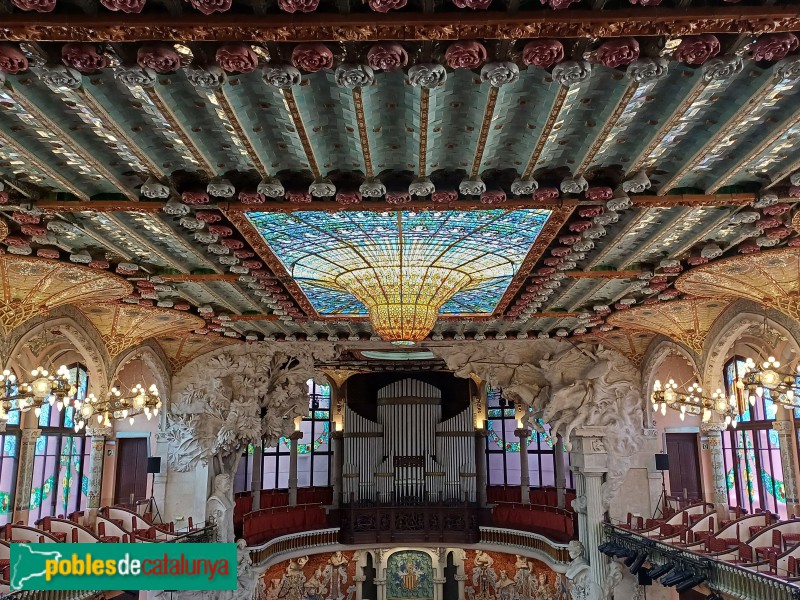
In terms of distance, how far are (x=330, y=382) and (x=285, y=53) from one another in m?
25.7

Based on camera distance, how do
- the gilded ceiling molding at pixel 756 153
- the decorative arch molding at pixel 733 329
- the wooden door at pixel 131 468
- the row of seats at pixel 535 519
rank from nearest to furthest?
the gilded ceiling molding at pixel 756 153, the decorative arch molding at pixel 733 329, the row of seats at pixel 535 519, the wooden door at pixel 131 468

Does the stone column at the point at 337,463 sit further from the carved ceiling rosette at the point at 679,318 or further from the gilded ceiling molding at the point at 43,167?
the gilded ceiling molding at the point at 43,167

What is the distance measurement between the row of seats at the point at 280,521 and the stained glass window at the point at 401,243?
14277 millimetres

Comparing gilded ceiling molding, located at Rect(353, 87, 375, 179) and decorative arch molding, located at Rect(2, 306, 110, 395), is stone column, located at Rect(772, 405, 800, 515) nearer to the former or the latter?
gilded ceiling molding, located at Rect(353, 87, 375, 179)

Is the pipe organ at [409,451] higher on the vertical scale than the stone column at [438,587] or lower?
higher

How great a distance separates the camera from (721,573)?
14469 millimetres

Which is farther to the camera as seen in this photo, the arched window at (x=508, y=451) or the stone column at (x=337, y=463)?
the arched window at (x=508, y=451)

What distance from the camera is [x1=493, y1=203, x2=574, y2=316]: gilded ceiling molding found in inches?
396

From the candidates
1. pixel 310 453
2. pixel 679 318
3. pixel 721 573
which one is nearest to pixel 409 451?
pixel 310 453

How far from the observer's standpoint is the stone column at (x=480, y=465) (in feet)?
97.6

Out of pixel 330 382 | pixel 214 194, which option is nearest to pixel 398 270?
pixel 214 194

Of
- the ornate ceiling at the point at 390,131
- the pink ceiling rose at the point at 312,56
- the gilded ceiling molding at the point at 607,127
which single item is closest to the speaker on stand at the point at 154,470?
the ornate ceiling at the point at 390,131

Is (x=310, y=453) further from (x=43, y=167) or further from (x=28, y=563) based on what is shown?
(x=43, y=167)

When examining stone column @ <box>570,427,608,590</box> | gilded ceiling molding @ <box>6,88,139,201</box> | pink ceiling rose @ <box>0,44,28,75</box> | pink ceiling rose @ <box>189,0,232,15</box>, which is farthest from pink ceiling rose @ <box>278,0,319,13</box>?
stone column @ <box>570,427,608,590</box>
